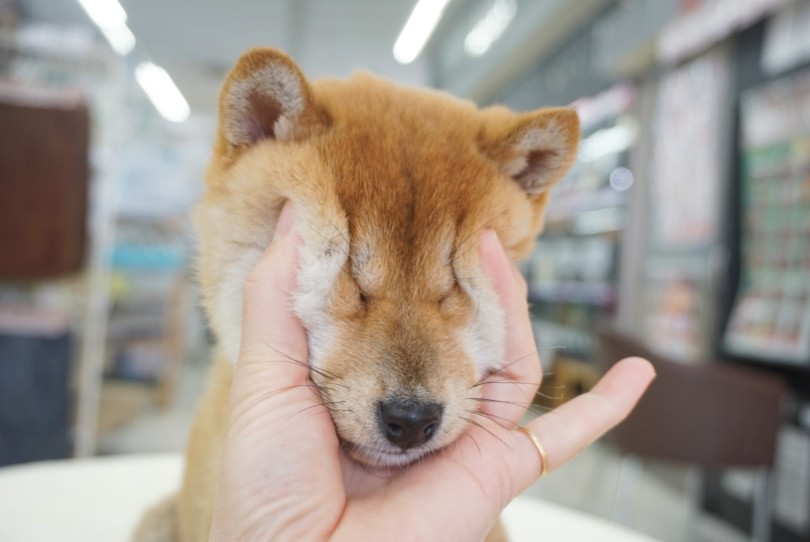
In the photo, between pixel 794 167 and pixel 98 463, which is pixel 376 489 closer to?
pixel 98 463

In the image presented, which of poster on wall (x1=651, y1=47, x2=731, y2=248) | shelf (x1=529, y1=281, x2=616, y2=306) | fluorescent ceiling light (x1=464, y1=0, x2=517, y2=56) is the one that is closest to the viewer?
fluorescent ceiling light (x1=464, y1=0, x2=517, y2=56)

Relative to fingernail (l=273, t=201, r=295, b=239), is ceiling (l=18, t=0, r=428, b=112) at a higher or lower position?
higher

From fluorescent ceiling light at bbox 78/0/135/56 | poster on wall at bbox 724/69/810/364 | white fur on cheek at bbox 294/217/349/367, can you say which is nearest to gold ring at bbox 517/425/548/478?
white fur on cheek at bbox 294/217/349/367

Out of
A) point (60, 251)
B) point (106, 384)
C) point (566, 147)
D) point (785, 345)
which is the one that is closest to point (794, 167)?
point (785, 345)

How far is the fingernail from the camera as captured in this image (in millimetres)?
710

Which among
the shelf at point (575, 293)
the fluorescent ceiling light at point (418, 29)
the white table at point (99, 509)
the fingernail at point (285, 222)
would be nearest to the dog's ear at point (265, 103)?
the fingernail at point (285, 222)

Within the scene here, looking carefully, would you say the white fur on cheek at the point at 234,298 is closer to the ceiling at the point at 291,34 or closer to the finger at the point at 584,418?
the finger at the point at 584,418

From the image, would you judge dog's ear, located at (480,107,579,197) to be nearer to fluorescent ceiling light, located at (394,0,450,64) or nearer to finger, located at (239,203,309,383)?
finger, located at (239,203,309,383)

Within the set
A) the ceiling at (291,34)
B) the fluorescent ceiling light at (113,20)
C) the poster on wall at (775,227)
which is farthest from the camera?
the poster on wall at (775,227)

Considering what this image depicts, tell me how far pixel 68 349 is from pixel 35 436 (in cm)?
34

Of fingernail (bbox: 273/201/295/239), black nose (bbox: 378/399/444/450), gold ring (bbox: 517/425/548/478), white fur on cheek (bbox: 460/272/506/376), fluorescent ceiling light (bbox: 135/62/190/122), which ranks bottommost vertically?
gold ring (bbox: 517/425/548/478)

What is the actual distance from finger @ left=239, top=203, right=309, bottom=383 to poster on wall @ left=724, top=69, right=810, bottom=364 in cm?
221

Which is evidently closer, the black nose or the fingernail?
the black nose

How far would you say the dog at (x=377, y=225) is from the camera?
2.12 feet
